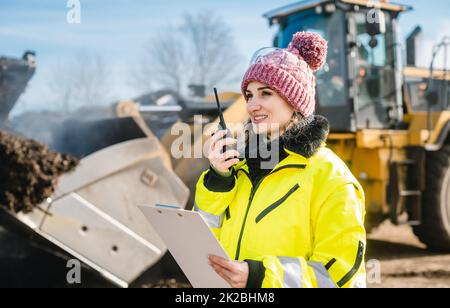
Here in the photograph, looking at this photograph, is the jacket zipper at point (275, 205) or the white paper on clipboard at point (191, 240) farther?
the jacket zipper at point (275, 205)

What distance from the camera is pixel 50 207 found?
4.12 metres

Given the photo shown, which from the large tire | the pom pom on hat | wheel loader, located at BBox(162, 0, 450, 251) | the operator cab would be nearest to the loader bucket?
wheel loader, located at BBox(162, 0, 450, 251)

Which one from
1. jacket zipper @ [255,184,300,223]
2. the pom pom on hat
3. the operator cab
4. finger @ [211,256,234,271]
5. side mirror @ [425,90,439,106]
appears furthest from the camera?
side mirror @ [425,90,439,106]

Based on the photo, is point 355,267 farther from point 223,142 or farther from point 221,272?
point 223,142

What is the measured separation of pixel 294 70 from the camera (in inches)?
70.3

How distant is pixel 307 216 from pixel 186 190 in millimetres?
3106

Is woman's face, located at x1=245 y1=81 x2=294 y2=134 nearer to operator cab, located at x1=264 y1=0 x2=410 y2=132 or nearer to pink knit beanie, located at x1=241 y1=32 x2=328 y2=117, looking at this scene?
pink knit beanie, located at x1=241 y1=32 x2=328 y2=117

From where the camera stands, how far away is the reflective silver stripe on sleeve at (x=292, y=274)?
1494 millimetres

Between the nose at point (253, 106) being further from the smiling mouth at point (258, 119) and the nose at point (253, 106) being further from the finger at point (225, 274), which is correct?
the finger at point (225, 274)

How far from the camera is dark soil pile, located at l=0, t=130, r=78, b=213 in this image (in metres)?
4.05

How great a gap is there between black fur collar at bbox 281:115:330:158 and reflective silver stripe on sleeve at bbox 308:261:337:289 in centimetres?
32

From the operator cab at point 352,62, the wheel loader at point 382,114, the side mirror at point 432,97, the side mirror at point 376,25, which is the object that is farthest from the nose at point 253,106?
the side mirror at point 432,97

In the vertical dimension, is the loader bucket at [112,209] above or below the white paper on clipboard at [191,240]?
below

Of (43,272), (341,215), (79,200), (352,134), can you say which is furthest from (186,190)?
(341,215)
